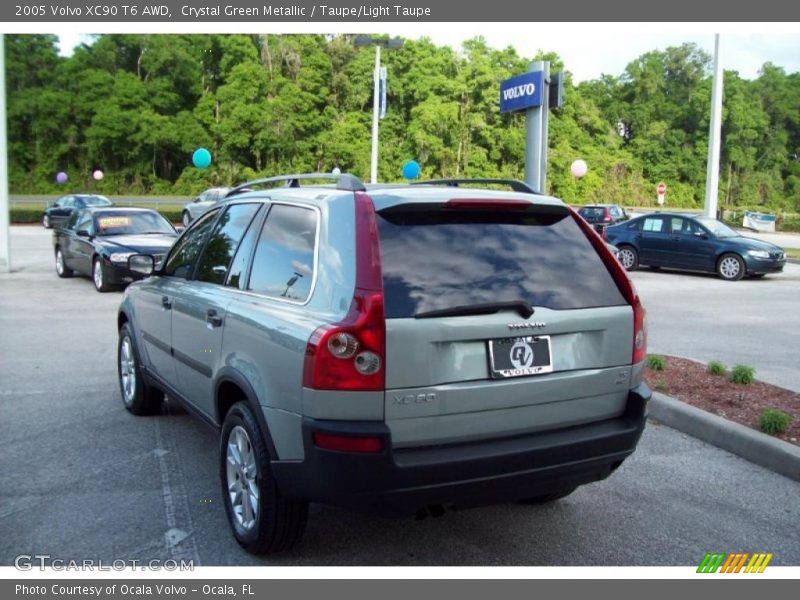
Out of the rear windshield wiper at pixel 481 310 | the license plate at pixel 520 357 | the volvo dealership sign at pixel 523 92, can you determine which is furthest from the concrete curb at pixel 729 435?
the volvo dealership sign at pixel 523 92

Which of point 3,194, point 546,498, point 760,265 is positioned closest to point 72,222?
point 3,194

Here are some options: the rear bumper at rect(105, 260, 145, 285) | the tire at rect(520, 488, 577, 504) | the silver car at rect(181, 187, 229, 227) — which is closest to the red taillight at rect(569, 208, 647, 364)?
the tire at rect(520, 488, 577, 504)

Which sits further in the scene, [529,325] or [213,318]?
[213,318]

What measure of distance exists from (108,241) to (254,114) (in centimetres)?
4508

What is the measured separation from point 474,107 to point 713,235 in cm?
4578

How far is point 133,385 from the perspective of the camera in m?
6.20

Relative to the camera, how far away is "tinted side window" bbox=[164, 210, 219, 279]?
203 inches

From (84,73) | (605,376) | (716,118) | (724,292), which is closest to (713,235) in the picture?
(724,292)

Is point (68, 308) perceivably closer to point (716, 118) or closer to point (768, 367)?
point (768, 367)

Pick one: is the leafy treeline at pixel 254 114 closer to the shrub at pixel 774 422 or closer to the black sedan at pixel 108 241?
the black sedan at pixel 108 241

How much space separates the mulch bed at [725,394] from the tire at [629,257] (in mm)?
12779

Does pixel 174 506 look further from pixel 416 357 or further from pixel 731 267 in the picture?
pixel 731 267

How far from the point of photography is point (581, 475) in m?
3.62

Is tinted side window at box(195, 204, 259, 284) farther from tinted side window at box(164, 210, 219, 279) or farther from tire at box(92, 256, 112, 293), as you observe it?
tire at box(92, 256, 112, 293)
